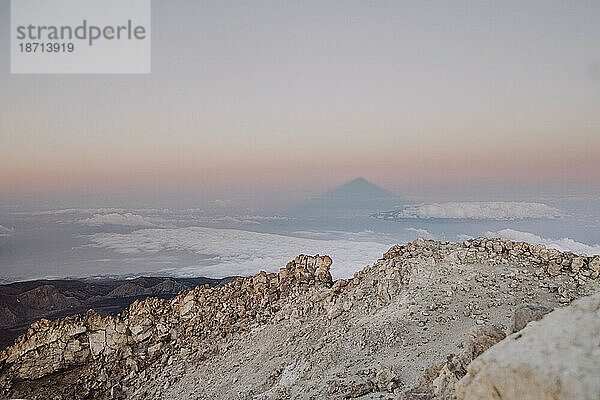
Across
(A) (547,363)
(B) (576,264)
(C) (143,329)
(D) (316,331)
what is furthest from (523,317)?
(C) (143,329)

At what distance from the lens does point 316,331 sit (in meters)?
8.71

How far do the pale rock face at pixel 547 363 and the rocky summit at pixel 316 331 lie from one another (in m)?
1.82

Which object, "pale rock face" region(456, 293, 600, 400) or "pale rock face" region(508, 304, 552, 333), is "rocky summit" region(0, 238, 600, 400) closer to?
"pale rock face" region(508, 304, 552, 333)

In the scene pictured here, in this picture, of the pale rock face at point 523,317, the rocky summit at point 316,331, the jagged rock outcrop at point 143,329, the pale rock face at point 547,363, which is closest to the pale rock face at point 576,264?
the rocky summit at point 316,331

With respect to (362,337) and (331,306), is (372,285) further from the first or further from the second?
(362,337)

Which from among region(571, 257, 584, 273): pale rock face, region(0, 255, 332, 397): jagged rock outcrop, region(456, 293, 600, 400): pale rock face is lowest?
region(0, 255, 332, 397): jagged rock outcrop

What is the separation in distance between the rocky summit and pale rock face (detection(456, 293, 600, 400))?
5.98ft

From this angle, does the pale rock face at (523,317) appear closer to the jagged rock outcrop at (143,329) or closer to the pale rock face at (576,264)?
the pale rock face at (576,264)

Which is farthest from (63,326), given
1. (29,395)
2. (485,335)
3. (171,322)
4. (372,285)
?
(485,335)

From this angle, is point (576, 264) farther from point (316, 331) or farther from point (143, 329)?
point (143, 329)

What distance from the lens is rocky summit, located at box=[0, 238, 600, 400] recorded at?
7066mm

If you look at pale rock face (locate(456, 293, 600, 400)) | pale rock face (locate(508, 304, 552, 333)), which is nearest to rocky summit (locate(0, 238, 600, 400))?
pale rock face (locate(508, 304, 552, 333))

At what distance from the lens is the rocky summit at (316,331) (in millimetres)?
7066

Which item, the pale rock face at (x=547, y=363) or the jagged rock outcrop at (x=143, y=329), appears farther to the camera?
the jagged rock outcrop at (x=143, y=329)
